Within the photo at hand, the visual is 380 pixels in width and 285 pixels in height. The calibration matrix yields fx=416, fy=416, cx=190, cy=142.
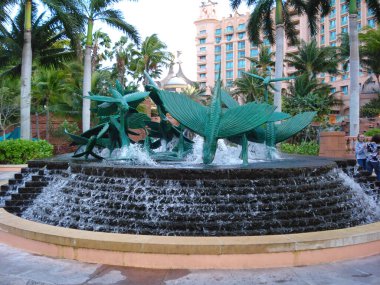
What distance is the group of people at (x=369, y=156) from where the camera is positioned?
9906mm

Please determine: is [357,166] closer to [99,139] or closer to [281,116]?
[281,116]

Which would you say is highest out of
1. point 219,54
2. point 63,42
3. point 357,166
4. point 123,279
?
point 219,54

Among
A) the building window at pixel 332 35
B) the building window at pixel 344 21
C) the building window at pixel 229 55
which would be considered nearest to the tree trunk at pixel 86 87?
the building window at pixel 344 21

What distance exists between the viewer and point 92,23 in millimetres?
22078

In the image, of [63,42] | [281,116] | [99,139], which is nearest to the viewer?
[281,116]

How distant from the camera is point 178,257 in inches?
205

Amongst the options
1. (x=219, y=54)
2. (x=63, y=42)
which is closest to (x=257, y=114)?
(x=63, y=42)

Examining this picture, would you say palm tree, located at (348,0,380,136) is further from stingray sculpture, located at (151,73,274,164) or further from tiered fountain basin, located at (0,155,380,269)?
stingray sculpture, located at (151,73,274,164)

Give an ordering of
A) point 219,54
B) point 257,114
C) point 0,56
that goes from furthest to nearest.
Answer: point 219,54 < point 0,56 < point 257,114

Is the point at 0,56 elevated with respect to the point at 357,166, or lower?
elevated

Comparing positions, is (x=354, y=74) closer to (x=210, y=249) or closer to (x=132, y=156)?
(x=132, y=156)

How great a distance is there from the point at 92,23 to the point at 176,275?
19.5m

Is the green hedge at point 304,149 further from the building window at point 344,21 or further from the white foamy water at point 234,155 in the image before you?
the building window at point 344,21

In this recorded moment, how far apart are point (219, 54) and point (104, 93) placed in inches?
2431
